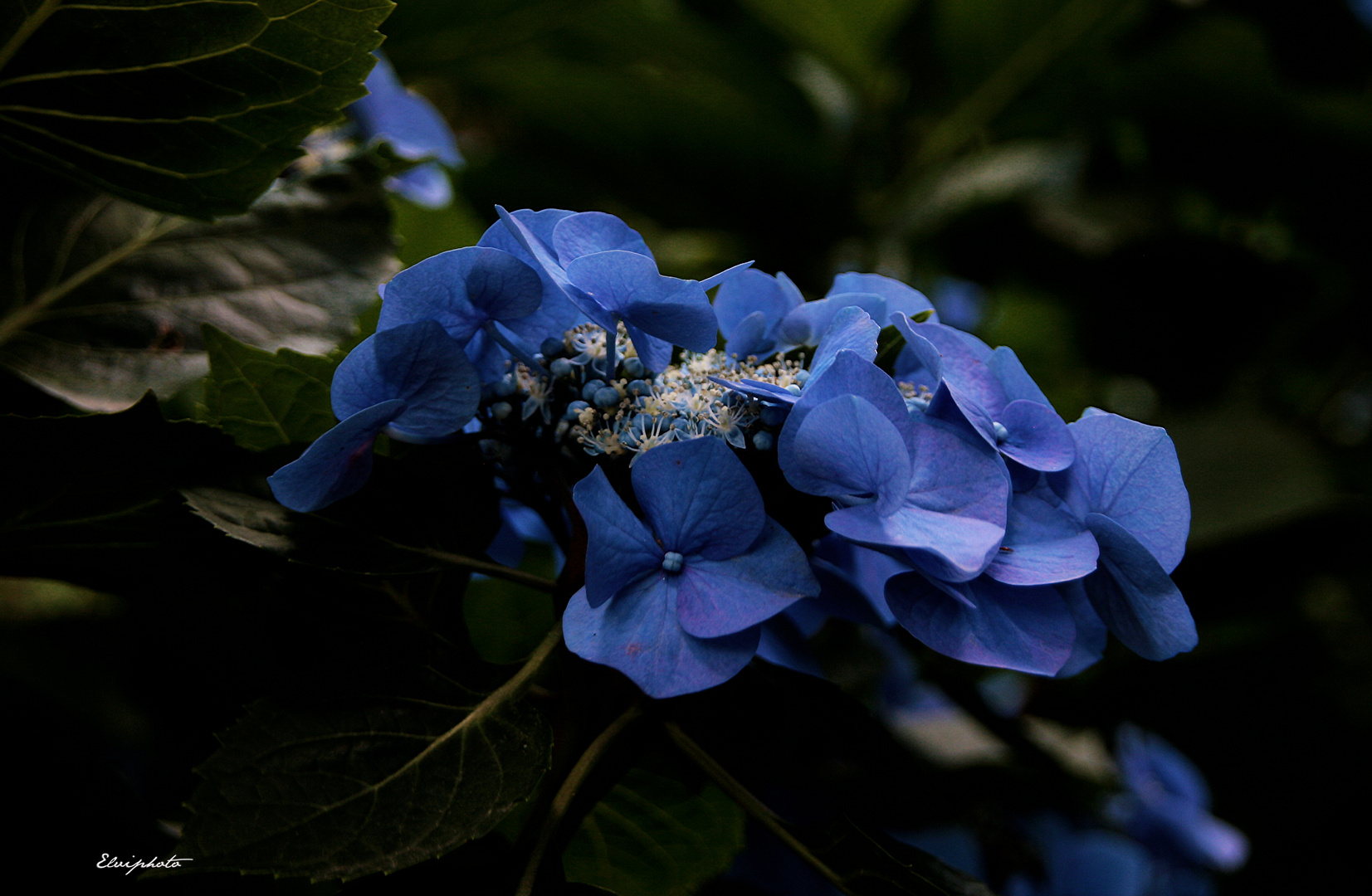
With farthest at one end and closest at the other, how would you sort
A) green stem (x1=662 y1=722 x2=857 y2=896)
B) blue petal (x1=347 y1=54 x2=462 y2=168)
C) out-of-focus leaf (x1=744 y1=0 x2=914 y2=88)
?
out-of-focus leaf (x1=744 y1=0 x2=914 y2=88)
blue petal (x1=347 y1=54 x2=462 y2=168)
green stem (x1=662 y1=722 x2=857 y2=896)

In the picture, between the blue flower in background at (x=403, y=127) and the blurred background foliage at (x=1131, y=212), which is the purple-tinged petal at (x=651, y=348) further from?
the blurred background foliage at (x=1131, y=212)

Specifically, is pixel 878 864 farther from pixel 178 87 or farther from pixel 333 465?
pixel 178 87

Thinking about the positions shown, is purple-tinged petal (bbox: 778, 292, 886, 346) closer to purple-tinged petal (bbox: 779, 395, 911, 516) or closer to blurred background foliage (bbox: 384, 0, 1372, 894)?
purple-tinged petal (bbox: 779, 395, 911, 516)

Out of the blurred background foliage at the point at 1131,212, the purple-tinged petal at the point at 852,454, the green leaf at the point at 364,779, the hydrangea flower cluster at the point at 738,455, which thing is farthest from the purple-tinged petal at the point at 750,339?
the blurred background foliage at the point at 1131,212

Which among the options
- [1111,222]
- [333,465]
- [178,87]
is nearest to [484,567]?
[333,465]

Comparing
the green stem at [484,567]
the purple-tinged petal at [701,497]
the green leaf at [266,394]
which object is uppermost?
the purple-tinged petal at [701,497]

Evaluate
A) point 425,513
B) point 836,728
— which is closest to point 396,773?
point 425,513

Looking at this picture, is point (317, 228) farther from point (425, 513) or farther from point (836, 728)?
point (836, 728)

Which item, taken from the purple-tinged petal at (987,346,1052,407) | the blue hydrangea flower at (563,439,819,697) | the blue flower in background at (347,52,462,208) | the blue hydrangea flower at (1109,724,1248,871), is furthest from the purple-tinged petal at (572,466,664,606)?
the blue hydrangea flower at (1109,724,1248,871)
